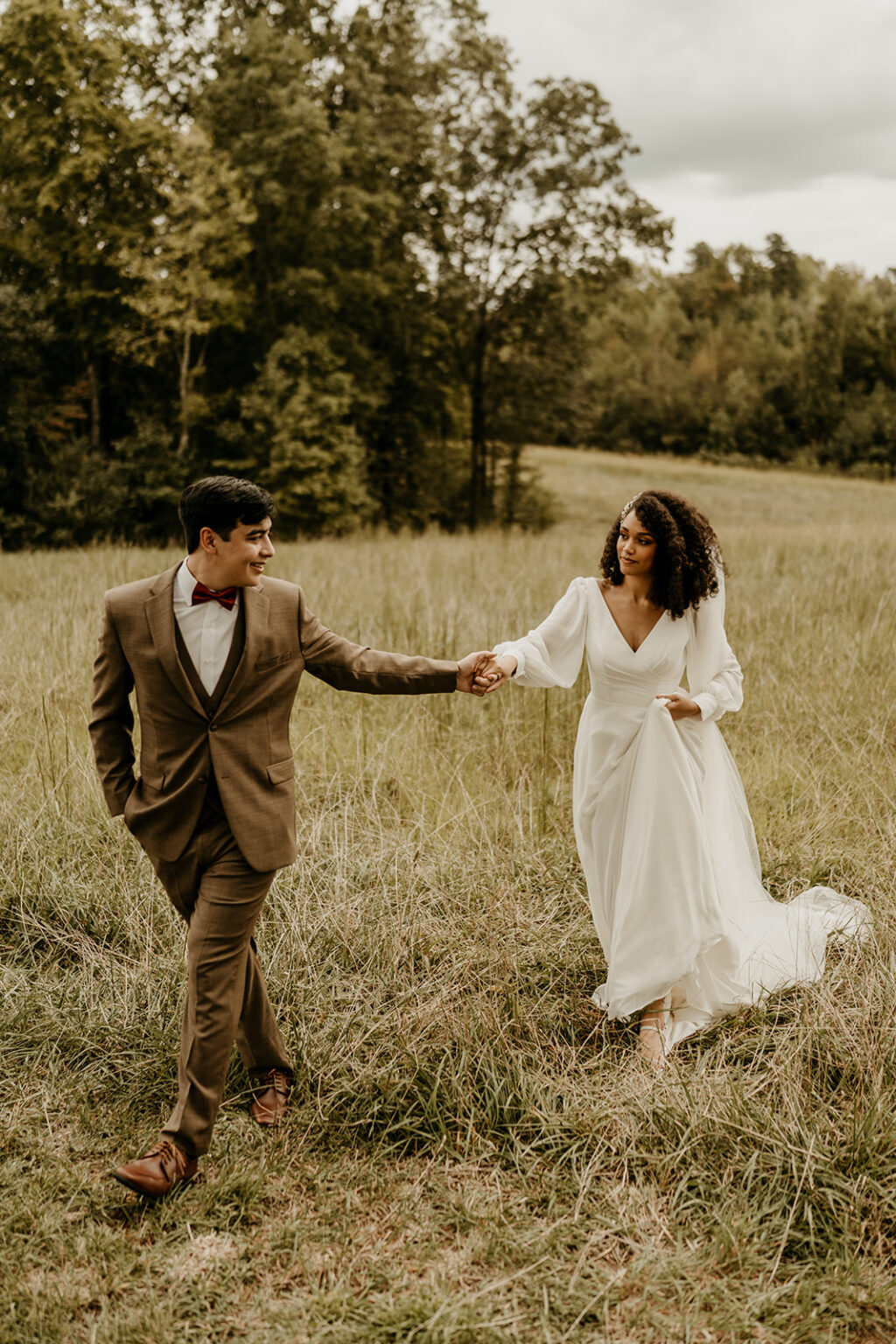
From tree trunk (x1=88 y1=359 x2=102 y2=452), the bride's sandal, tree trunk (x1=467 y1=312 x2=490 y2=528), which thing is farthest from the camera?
tree trunk (x1=467 y1=312 x2=490 y2=528)

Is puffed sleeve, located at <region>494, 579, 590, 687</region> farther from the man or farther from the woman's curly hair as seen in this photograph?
the man

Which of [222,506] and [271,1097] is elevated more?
[222,506]

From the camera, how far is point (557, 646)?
3.94m

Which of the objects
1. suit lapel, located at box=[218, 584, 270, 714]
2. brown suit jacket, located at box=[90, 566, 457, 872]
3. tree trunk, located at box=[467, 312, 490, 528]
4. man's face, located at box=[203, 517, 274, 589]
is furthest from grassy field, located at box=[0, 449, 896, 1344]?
tree trunk, located at box=[467, 312, 490, 528]

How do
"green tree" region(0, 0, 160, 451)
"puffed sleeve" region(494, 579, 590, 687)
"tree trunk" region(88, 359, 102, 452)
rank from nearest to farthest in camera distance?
"puffed sleeve" region(494, 579, 590, 687), "green tree" region(0, 0, 160, 451), "tree trunk" region(88, 359, 102, 452)

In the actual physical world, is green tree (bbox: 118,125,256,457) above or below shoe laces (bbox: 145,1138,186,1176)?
above

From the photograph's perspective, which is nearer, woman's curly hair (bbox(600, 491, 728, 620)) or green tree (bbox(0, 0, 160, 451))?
woman's curly hair (bbox(600, 491, 728, 620))

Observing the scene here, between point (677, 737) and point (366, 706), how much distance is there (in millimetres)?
3530

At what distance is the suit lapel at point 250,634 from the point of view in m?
2.96

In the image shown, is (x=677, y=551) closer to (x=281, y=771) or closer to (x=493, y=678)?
(x=493, y=678)

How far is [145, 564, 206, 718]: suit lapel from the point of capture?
2.89 metres

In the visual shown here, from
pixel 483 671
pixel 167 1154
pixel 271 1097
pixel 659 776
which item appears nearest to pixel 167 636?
pixel 483 671

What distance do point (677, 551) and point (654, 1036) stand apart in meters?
1.76

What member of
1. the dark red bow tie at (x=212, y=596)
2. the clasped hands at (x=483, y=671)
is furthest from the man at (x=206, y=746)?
the clasped hands at (x=483, y=671)
